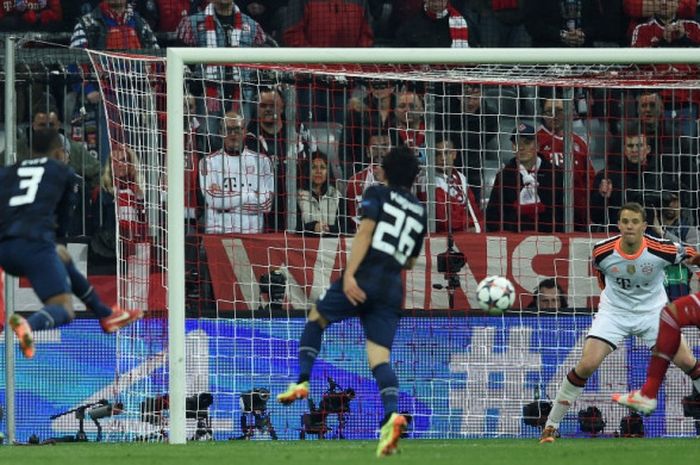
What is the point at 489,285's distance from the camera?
1181cm

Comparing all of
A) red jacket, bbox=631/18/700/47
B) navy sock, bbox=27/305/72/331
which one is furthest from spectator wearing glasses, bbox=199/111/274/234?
red jacket, bbox=631/18/700/47

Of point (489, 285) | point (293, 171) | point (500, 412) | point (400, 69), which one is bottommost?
point (500, 412)

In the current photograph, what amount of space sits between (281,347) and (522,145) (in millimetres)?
2870

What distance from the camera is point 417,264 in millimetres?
14523

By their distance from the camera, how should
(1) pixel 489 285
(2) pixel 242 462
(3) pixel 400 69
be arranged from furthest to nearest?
(3) pixel 400 69, (1) pixel 489 285, (2) pixel 242 462

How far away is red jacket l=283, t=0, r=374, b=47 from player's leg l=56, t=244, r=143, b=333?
19.6ft

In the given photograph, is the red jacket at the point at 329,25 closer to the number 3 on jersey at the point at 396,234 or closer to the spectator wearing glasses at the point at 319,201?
the spectator wearing glasses at the point at 319,201

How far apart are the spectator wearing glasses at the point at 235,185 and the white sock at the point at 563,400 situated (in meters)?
3.04

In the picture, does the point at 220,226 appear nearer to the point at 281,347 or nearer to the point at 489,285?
the point at 281,347

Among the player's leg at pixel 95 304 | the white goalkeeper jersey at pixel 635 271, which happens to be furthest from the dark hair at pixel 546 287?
the player's leg at pixel 95 304

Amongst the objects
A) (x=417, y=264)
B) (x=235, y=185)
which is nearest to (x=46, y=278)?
(x=235, y=185)

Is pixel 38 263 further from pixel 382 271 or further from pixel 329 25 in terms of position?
pixel 329 25

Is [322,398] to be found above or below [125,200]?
below

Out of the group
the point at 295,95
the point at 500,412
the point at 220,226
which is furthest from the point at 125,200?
the point at 500,412
